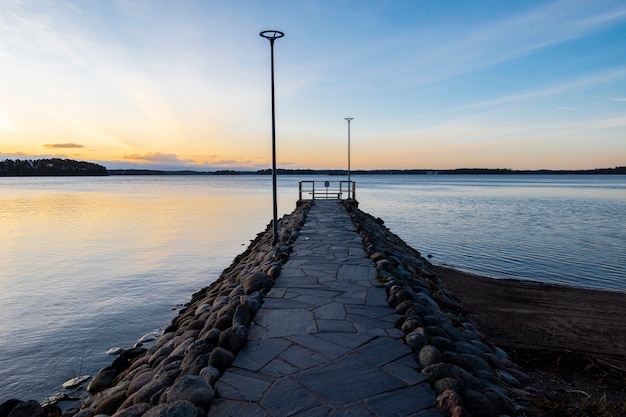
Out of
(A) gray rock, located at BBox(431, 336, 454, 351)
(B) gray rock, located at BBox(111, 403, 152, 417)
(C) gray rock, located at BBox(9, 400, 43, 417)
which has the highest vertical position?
(A) gray rock, located at BBox(431, 336, 454, 351)

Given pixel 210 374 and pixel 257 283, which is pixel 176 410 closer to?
pixel 210 374

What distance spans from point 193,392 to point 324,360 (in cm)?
126

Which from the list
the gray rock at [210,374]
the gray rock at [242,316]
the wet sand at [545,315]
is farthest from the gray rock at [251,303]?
the wet sand at [545,315]

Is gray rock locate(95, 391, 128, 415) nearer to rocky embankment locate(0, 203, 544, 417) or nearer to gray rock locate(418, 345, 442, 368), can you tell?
rocky embankment locate(0, 203, 544, 417)

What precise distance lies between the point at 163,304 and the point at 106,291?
234cm

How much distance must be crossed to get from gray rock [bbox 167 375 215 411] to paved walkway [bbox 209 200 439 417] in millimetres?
100

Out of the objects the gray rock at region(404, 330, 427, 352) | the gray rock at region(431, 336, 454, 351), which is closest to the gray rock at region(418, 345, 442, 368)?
the gray rock at region(404, 330, 427, 352)

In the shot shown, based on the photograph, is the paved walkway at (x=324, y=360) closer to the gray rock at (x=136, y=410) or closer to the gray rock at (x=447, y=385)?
the gray rock at (x=447, y=385)

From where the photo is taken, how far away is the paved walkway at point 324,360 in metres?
3.26

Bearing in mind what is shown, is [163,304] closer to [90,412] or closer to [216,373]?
[90,412]

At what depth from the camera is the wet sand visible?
24.8ft

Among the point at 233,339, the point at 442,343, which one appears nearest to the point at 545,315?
the point at 442,343

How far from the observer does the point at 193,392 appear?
10.8 ft

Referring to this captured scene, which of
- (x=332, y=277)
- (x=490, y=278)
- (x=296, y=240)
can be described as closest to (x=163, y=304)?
(x=296, y=240)
